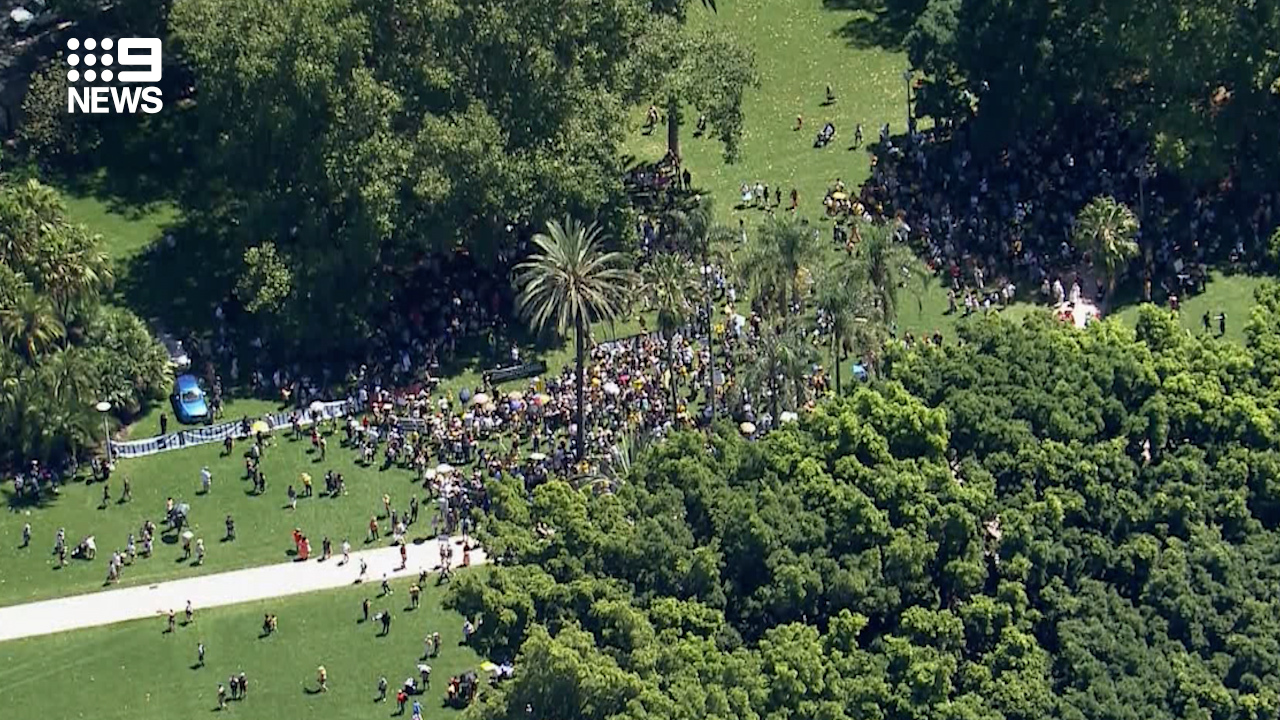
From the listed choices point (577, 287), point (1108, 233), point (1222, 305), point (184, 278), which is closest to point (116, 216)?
point (184, 278)

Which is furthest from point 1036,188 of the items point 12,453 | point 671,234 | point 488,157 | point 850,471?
point 12,453

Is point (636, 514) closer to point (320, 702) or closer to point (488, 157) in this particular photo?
point (320, 702)

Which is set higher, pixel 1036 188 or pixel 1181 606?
pixel 1036 188

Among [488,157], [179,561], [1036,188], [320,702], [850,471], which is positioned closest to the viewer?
[850,471]

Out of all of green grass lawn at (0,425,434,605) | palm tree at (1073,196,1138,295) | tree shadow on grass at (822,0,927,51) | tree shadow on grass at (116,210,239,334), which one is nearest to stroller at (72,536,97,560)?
green grass lawn at (0,425,434,605)

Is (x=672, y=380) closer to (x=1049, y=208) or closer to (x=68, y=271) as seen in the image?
(x=1049, y=208)
